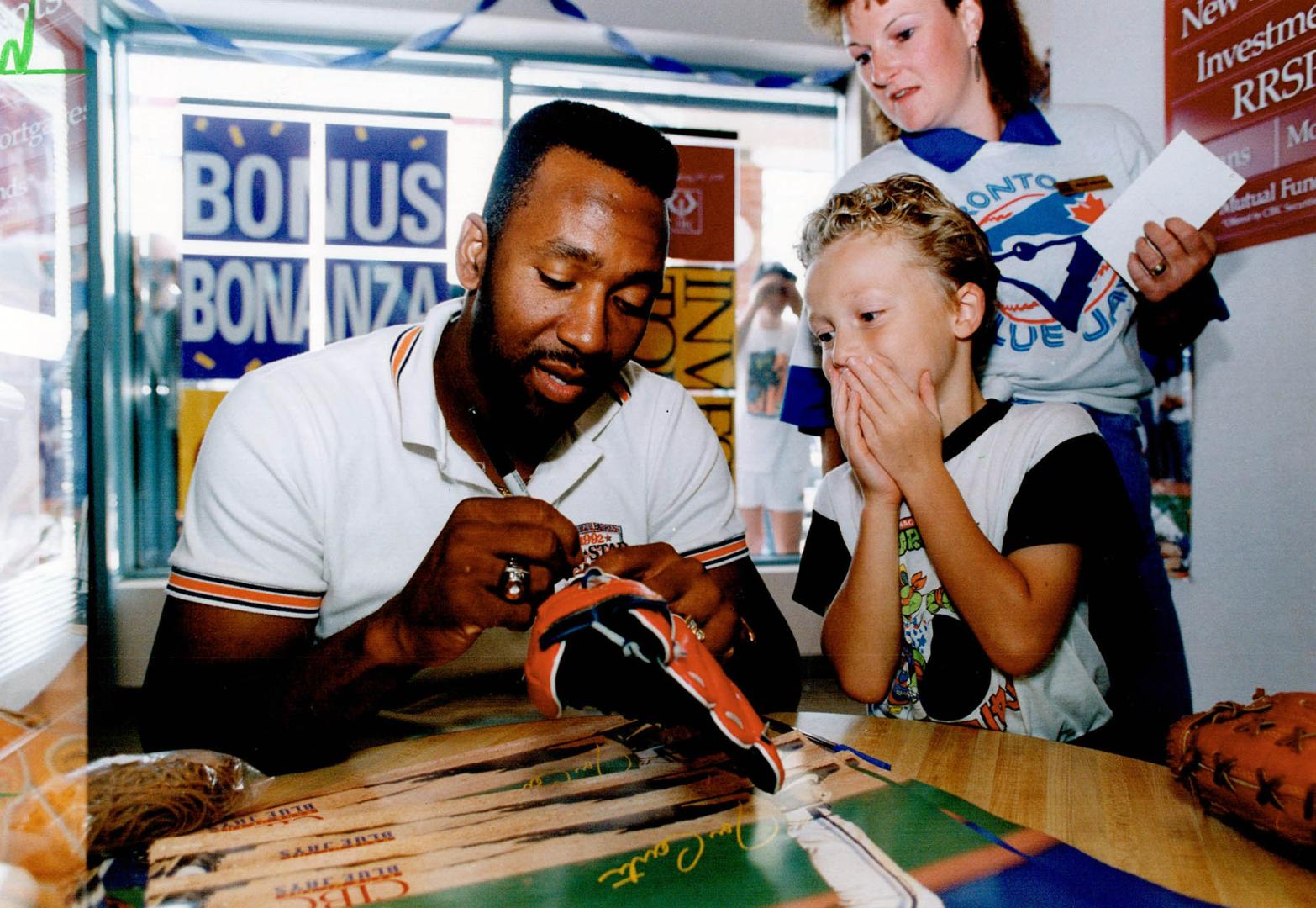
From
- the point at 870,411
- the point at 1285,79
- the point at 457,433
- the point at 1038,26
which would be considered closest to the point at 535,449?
the point at 457,433

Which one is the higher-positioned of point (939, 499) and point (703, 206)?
point (703, 206)

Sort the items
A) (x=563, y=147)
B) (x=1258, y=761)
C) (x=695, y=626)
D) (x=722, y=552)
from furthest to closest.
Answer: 1. (x=722, y=552)
2. (x=563, y=147)
3. (x=695, y=626)
4. (x=1258, y=761)

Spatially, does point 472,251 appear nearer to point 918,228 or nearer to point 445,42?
point 445,42

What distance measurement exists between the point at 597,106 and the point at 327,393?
46 centimetres

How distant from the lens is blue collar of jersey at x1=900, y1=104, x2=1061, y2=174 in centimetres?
127

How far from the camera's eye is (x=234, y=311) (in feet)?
3.65

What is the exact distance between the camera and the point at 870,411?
114 cm

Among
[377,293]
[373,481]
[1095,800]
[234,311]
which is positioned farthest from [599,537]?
[1095,800]

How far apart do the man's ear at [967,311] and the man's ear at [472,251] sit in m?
0.58

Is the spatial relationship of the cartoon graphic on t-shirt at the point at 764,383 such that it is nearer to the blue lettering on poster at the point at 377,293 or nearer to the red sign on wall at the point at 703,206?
the red sign on wall at the point at 703,206

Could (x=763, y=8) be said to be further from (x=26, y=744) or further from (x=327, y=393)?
(x=26, y=744)

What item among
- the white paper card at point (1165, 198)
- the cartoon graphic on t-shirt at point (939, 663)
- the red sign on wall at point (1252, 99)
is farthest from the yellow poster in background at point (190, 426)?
the red sign on wall at point (1252, 99)

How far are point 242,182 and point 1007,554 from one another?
985mm

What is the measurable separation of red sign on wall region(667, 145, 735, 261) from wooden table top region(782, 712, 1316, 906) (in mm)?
574
